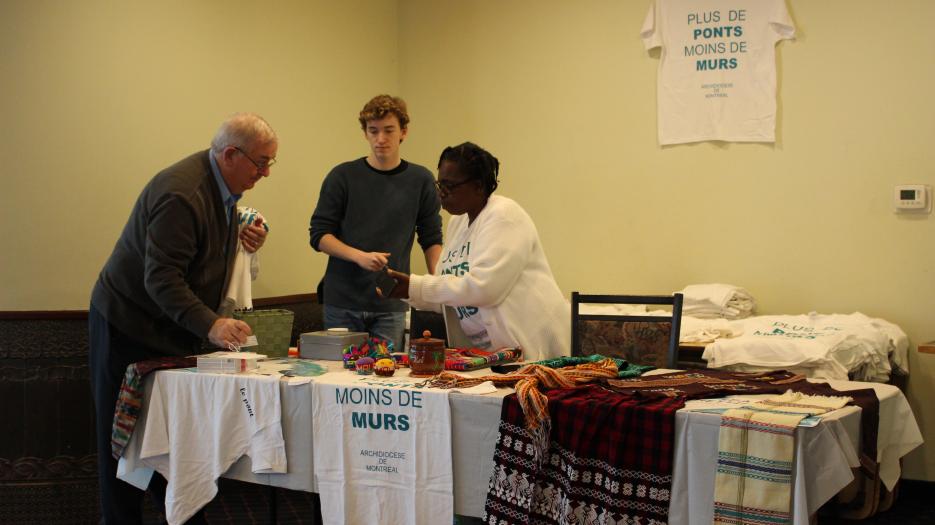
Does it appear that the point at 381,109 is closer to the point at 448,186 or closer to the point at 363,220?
the point at 363,220

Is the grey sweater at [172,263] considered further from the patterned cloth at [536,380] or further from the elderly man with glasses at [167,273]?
the patterned cloth at [536,380]

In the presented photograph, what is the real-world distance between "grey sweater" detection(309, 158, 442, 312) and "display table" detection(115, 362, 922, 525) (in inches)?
25.7

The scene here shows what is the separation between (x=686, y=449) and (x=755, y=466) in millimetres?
169

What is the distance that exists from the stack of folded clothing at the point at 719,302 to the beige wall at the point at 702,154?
0.20m

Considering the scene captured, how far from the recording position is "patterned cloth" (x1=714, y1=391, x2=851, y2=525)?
188 cm

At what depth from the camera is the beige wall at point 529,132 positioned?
3729mm

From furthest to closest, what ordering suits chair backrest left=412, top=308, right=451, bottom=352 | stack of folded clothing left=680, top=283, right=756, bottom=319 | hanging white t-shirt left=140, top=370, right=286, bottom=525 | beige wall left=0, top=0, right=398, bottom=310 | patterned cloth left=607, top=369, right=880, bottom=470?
1. stack of folded clothing left=680, top=283, right=756, bottom=319
2. beige wall left=0, top=0, right=398, bottom=310
3. chair backrest left=412, top=308, right=451, bottom=352
4. hanging white t-shirt left=140, top=370, right=286, bottom=525
5. patterned cloth left=607, top=369, right=880, bottom=470

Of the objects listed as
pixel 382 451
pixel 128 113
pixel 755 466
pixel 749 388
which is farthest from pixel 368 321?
pixel 755 466

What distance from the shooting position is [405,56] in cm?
569

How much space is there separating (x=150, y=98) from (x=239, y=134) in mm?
1387

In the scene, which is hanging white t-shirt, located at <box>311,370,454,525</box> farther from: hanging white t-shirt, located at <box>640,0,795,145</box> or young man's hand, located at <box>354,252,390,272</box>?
hanging white t-shirt, located at <box>640,0,795,145</box>

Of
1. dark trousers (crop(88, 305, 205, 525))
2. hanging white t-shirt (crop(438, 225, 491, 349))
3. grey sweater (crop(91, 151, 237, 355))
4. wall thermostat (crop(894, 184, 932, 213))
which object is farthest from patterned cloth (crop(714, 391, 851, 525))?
wall thermostat (crop(894, 184, 932, 213))

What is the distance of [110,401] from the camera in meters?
2.88

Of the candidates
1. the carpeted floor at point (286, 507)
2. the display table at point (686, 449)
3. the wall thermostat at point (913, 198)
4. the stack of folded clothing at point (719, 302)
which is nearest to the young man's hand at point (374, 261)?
the display table at point (686, 449)
